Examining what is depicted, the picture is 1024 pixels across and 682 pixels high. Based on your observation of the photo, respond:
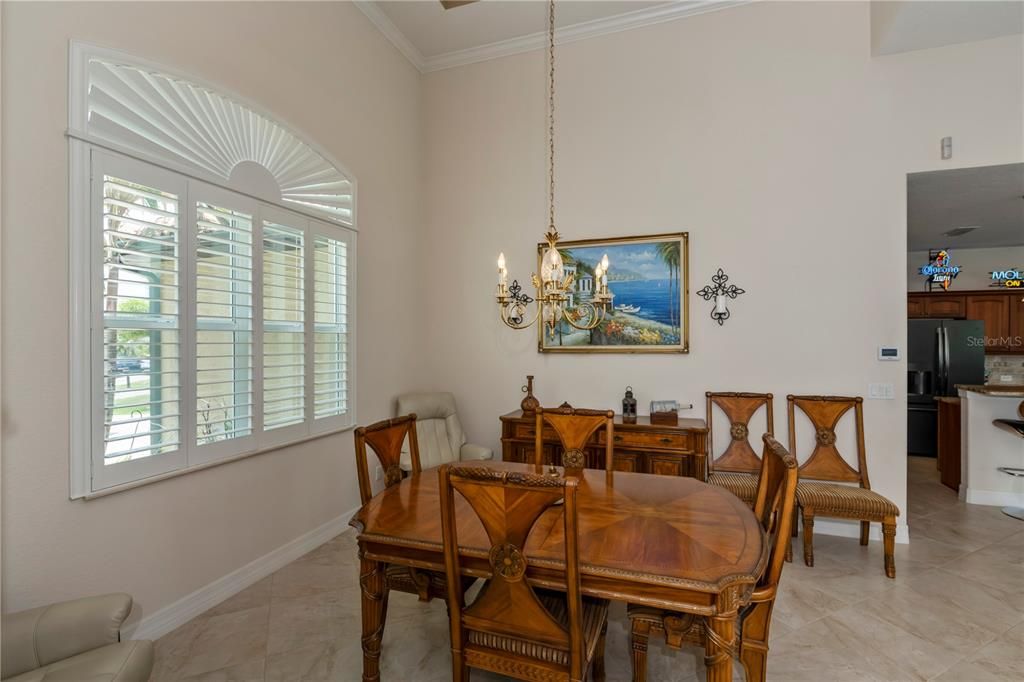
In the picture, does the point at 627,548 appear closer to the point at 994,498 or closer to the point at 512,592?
Result: the point at 512,592

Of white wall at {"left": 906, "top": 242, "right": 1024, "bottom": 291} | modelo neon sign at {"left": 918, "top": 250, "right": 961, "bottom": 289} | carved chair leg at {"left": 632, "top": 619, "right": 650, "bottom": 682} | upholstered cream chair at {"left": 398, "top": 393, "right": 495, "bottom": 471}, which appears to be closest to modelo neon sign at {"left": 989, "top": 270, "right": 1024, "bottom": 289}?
white wall at {"left": 906, "top": 242, "right": 1024, "bottom": 291}

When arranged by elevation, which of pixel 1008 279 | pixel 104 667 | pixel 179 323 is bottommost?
pixel 104 667

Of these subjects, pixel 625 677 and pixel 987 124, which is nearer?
pixel 625 677

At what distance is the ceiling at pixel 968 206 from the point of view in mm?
3354

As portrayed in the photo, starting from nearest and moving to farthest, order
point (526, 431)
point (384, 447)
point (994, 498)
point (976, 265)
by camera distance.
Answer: point (384, 447), point (526, 431), point (994, 498), point (976, 265)

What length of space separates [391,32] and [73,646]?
4427 millimetres

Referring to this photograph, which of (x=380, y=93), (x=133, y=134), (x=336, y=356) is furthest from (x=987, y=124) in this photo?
(x=133, y=134)

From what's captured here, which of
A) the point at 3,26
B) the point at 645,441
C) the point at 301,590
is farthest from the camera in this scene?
the point at 645,441

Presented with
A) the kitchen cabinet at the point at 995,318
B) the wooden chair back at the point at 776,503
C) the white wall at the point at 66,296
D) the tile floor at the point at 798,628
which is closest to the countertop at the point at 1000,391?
the tile floor at the point at 798,628

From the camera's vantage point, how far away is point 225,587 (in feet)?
8.47

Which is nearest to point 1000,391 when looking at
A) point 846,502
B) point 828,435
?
point 828,435

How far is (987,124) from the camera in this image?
308cm

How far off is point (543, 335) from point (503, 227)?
1.08 meters

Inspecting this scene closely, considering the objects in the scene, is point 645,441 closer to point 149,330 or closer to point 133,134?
A: point 149,330
